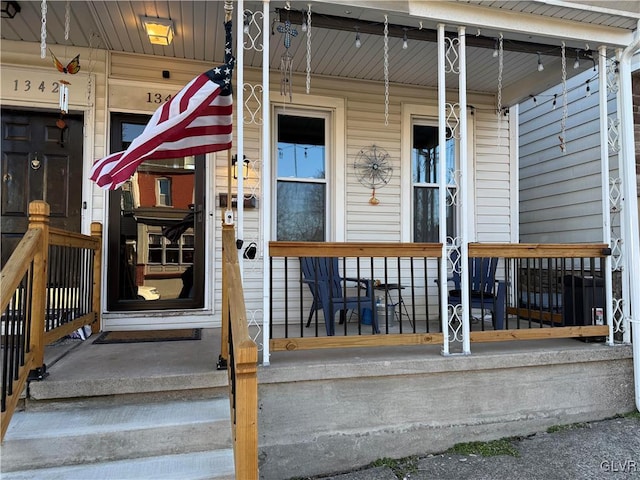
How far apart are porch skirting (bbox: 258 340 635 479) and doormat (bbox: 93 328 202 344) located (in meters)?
1.14

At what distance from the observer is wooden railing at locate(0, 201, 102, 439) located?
210cm

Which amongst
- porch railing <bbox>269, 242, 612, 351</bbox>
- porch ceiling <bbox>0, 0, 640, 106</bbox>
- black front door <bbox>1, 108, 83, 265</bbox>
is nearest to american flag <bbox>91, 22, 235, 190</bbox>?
porch ceiling <bbox>0, 0, 640, 106</bbox>

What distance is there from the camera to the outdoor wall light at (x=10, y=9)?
3193 mm

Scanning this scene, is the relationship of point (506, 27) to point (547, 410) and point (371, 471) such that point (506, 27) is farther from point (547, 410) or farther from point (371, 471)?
point (371, 471)

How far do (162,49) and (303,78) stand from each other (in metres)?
1.41

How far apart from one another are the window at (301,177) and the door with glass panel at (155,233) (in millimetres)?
861

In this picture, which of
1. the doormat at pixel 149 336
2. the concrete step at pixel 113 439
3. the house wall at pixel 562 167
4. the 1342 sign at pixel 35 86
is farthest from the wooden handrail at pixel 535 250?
the 1342 sign at pixel 35 86

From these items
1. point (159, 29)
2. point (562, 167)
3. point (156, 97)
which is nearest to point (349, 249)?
point (159, 29)

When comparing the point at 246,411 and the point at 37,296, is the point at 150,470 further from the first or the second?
the point at 37,296

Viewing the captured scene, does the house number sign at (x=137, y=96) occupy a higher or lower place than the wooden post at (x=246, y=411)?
higher

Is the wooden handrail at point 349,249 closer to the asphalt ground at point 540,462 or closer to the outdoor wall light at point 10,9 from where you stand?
the asphalt ground at point 540,462

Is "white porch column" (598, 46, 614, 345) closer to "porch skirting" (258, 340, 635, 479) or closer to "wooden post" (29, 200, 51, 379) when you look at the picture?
"porch skirting" (258, 340, 635, 479)

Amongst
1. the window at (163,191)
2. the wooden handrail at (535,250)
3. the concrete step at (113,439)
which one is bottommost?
the concrete step at (113,439)

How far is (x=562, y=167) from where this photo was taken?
5.24 meters
